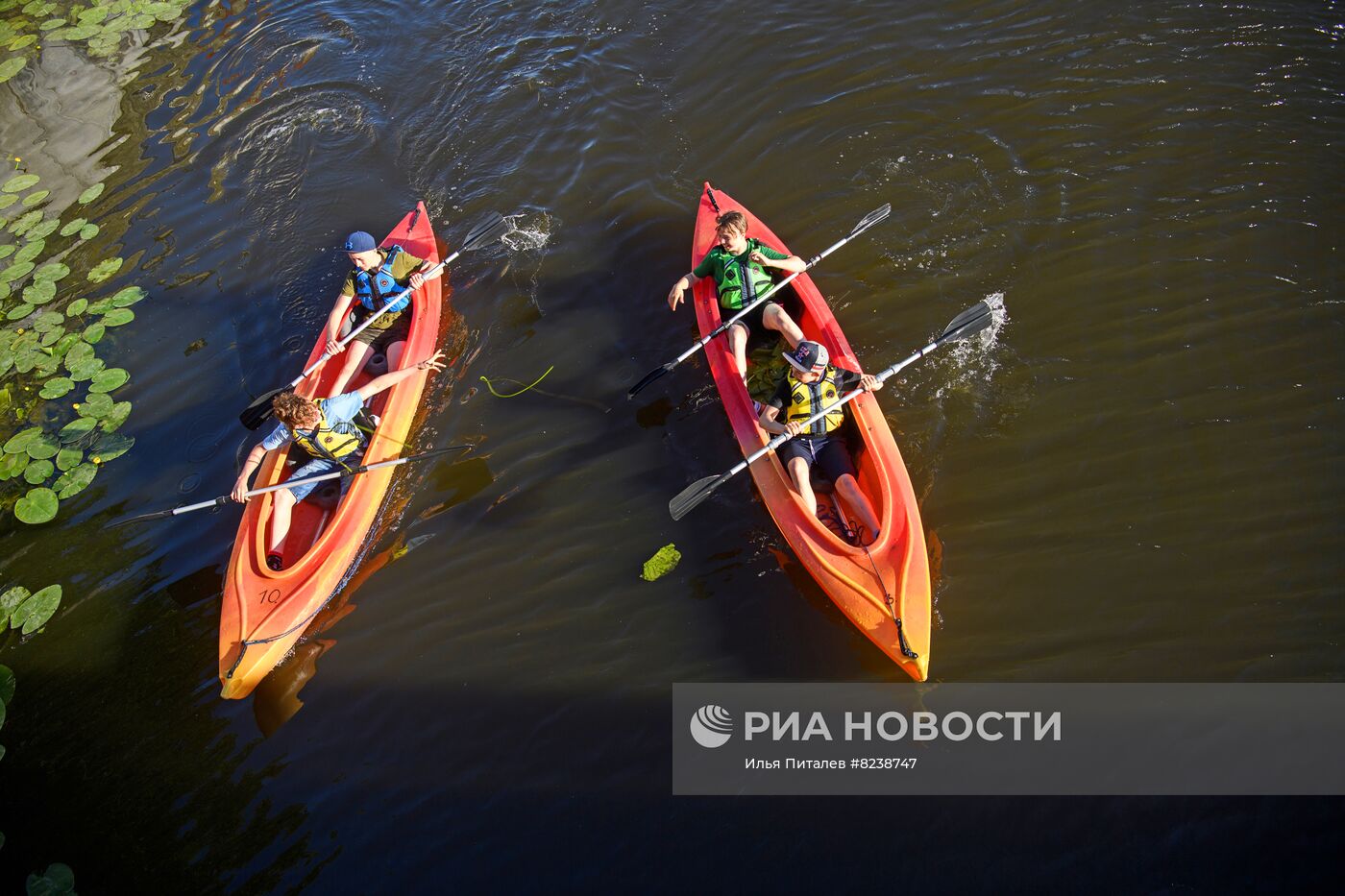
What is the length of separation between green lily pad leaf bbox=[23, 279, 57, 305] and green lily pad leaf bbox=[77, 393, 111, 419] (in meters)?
1.89

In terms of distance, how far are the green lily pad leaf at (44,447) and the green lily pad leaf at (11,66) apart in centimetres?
746

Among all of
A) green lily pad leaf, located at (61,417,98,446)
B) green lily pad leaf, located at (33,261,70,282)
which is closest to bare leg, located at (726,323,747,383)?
green lily pad leaf, located at (61,417,98,446)

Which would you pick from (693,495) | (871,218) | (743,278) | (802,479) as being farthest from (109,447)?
(871,218)

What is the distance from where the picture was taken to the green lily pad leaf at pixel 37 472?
25.4ft

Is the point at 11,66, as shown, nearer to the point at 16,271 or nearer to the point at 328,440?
the point at 16,271

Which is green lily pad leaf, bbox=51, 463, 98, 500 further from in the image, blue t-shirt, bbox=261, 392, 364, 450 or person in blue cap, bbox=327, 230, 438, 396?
person in blue cap, bbox=327, 230, 438, 396

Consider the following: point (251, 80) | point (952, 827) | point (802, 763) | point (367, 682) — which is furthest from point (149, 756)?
point (251, 80)

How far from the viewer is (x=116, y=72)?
12.0 metres

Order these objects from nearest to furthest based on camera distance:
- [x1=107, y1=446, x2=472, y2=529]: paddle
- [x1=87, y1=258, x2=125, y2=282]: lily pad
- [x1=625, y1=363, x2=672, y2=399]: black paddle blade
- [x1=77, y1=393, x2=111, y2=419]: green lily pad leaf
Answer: [x1=107, y1=446, x2=472, y2=529]: paddle < [x1=625, y1=363, x2=672, y2=399]: black paddle blade < [x1=77, y1=393, x2=111, y2=419]: green lily pad leaf < [x1=87, y1=258, x2=125, y2=282]: lily pad

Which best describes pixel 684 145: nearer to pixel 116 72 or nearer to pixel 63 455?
pixel 63 455

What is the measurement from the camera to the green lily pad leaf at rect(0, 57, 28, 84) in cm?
1217

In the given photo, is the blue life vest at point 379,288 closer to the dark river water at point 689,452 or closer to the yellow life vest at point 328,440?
the dark river water at point 689,452

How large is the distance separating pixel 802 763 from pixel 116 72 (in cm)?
1310

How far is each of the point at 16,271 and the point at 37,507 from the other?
12.3ft
